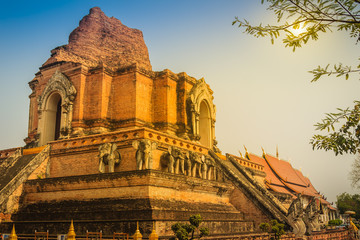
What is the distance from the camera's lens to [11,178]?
46.9 ft

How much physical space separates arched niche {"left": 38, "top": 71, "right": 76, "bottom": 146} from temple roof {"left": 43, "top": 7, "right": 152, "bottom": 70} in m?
1.38

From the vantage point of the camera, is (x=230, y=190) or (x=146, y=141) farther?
(x=230, y=190)

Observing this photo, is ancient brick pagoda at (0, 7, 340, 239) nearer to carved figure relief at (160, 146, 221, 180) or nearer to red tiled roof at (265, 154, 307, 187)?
carved figure relief at (160, 146, 221, 180)

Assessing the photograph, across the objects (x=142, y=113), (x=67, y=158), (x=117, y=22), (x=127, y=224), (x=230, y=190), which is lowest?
(x=127, y=224)

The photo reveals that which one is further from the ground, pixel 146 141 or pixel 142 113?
pixel 142 113

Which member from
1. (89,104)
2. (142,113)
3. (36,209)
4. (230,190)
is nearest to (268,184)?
(230,190)

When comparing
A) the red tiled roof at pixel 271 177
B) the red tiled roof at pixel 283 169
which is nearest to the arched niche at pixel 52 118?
the red tiled roof at pixel 271 177

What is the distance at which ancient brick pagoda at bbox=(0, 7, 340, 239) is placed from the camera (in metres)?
11.8

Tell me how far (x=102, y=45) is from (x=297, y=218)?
13.2m

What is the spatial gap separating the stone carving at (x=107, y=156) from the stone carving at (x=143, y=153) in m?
0.93

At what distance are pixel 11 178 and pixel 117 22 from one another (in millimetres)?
11356

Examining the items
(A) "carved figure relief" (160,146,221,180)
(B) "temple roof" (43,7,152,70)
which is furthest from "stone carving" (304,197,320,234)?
(B) "temple roof" (43,7,152,70)

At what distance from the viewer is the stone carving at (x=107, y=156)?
13515 millimetres

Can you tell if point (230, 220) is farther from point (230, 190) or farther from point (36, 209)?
point (36, 209)
